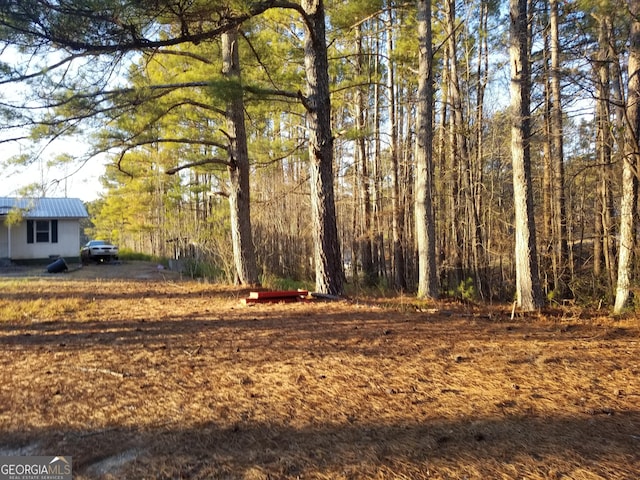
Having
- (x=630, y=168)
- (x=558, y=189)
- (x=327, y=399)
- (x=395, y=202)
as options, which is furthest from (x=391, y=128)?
(x=327, y=399)

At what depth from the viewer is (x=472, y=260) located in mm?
14023

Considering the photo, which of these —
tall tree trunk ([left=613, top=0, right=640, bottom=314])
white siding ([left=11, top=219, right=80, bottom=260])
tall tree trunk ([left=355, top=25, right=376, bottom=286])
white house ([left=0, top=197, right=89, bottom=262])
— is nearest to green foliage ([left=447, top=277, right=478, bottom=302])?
tall tree trunk ([left=613, top=0, right=640, bottom=314])

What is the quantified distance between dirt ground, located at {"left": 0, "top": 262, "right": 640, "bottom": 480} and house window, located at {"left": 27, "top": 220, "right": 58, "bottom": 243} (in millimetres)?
20389

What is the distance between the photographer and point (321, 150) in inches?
348

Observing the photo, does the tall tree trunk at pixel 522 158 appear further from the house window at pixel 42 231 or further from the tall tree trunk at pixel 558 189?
the house window at pixel 42 231

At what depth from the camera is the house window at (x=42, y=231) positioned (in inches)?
949

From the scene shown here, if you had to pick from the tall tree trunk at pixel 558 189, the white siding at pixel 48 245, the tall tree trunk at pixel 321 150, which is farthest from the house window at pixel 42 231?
the tall tree trunk at pixel 558 189

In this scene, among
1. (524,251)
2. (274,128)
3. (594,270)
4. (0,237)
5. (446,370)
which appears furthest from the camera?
(0,237)

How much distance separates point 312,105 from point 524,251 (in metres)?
4.83

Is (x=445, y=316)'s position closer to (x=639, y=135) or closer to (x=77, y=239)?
(x=639, y=135)

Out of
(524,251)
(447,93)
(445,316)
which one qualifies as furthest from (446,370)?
(447,93)

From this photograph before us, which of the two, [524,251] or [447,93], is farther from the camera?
[447,93]

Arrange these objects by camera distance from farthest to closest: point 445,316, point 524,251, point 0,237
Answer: point 0,237 < point 524,251 < point 445,316

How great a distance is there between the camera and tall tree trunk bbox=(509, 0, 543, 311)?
8.30m
